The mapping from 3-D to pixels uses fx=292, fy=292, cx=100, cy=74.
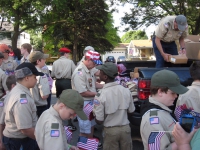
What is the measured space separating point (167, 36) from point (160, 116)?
12.8ft

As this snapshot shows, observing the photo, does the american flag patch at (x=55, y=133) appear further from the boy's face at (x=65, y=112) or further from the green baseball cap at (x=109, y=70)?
the green baseball cap at (x=109, y=70)

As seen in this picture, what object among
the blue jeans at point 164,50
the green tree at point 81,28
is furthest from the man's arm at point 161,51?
the green tree at point 81,28

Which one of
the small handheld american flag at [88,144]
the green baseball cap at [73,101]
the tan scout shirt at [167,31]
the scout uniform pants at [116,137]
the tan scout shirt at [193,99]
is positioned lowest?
the scout uniform pants at [116,137]

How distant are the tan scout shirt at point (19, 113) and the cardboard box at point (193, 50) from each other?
14.6 feet

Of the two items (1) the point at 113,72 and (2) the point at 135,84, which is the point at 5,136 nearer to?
Answer: (1) the point at 113,72

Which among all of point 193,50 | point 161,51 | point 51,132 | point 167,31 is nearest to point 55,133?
point 51,132

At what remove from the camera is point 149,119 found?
2.32 metres

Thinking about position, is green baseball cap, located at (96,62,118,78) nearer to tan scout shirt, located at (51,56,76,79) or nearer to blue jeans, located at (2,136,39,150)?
blue jeans, located at (2,136,39,150)

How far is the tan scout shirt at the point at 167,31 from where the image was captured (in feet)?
19.1

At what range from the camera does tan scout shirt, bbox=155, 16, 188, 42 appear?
229 inches

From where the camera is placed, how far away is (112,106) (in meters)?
3.79

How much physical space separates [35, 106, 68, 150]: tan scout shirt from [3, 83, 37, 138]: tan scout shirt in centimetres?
43

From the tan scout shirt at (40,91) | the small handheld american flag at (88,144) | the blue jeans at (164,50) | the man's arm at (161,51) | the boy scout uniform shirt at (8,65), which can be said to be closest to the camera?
the small handheld american flag at (88,144)

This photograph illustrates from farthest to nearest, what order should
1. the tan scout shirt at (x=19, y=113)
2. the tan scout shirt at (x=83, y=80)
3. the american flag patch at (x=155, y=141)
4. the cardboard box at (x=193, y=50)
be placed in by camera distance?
the cardboard box at (x=193, y=50) → the tan scout shirt at (x=83, y=80) → the tan scout shirt at (x=19, y=113) → the american flag patch at (x=155, y=141)
